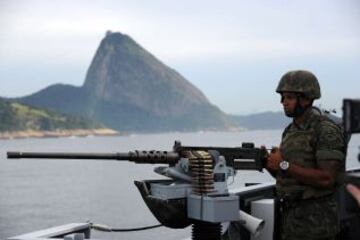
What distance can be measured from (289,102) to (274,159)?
1.43 ft

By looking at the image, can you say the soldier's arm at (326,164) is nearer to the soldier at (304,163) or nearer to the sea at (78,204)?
the soldier at (304,163)

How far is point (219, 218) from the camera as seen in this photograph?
4.68m

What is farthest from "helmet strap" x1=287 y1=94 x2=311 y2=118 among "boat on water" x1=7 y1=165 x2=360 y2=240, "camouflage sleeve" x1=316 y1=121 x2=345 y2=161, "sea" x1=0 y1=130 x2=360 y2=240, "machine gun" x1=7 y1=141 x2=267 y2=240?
"sea" x1=0 y1=130 x2=360 y2=240

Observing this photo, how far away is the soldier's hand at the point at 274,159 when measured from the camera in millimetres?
4699

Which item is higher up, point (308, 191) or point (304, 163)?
point (304, 163)

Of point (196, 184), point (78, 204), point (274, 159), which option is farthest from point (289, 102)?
point (78, 204)

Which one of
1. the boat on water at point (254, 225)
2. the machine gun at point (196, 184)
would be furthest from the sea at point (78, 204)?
the machine gun at point (196, 184)

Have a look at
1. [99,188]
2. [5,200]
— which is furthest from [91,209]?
[99,188]

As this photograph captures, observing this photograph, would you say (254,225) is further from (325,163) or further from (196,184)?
(325,163)

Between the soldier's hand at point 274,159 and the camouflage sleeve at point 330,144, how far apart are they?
263 mm

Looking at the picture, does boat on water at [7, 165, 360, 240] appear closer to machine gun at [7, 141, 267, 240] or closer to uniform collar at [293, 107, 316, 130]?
machine gun at [7, 141, 267, 240]

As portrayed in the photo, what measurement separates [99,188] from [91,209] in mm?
20045

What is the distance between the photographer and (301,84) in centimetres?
479

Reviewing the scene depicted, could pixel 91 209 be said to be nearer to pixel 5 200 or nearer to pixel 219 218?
pixel 5 200
